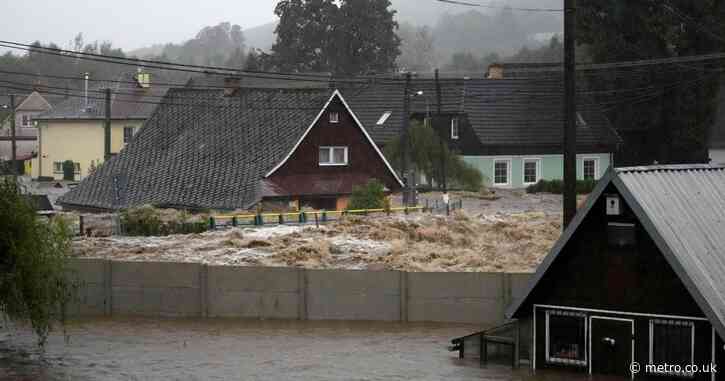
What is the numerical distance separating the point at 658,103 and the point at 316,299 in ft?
135

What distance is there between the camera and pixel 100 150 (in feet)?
273

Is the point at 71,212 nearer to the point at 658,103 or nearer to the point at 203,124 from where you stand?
the point at 203,124

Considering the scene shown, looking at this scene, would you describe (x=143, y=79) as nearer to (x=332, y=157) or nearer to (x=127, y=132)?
(x=127, y=132)

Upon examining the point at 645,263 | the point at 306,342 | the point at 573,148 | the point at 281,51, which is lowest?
the point at 306,342

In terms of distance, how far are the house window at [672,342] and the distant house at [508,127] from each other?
145ft

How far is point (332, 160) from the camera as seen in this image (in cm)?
5494

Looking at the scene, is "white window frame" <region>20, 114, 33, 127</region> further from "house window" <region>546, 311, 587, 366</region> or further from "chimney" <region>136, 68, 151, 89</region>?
"house window" <region>546, 311, 587, 366</region>

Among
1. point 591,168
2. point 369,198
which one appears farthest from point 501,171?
point 369,198

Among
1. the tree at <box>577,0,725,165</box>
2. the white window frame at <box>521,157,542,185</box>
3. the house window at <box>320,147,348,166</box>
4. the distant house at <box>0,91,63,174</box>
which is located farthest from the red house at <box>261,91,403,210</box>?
the distant house at <box>0,91,63,174</box>

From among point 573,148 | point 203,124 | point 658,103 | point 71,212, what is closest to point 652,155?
point 658,103

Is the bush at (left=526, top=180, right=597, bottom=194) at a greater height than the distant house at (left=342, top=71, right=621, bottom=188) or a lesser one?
lesser

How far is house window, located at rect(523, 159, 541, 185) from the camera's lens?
235 feet

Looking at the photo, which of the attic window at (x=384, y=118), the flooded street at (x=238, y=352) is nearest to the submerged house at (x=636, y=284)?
the flooded street at (x=238, y=352)

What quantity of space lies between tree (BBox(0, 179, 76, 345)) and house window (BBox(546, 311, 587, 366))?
1136 centimetres
